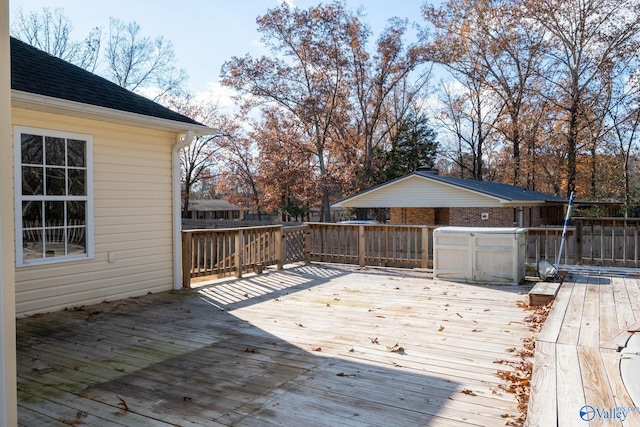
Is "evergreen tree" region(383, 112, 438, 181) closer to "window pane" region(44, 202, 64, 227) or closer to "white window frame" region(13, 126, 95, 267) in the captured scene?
"white window frame" region(13, 126, 95, 267)

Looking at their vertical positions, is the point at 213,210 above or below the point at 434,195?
below

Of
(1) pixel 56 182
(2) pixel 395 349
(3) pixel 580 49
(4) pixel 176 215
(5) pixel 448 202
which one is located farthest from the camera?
(3) pixel 580 49

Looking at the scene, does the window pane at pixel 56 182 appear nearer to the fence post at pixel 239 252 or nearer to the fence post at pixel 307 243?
the fence post at pixel 239 252

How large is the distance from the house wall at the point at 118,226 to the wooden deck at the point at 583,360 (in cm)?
544

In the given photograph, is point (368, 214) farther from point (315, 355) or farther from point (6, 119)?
point (6, 119)

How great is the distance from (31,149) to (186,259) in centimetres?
278

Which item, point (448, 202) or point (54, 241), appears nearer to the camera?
point (54, 241)

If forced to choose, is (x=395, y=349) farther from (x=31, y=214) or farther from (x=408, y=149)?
(x=408, y=149)

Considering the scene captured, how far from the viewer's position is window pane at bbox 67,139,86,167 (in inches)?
232

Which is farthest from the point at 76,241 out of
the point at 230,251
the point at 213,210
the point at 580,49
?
the point at 213,210

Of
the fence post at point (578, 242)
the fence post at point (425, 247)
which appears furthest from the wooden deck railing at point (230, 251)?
the fence post at point (578, 242)

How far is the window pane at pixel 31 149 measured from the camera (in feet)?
17.8

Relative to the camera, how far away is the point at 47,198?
5664 millimetres

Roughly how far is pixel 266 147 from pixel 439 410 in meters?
22.3
